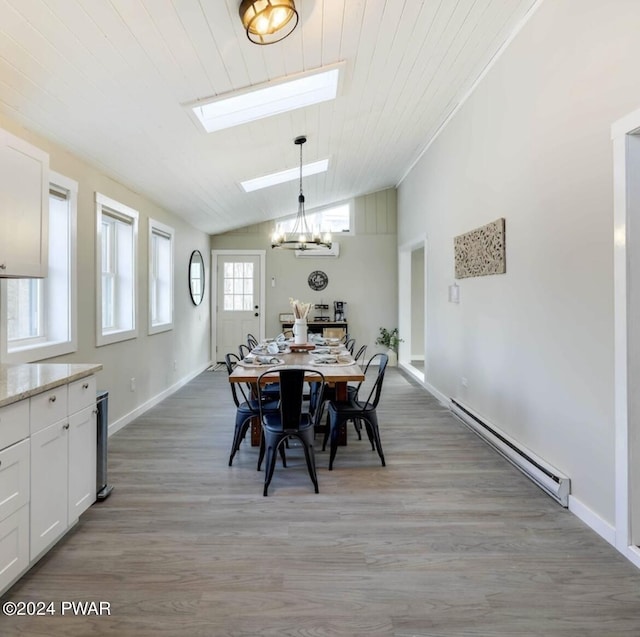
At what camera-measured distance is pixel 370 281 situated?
7352mm

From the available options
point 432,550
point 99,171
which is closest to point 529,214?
point 432,550

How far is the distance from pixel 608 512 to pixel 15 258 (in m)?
3.40

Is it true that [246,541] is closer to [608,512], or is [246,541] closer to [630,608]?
[630,608]

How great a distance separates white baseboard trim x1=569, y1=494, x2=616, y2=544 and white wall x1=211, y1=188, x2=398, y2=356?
16.8 ft

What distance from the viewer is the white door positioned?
7320 mm

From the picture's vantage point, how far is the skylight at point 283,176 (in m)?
4.91

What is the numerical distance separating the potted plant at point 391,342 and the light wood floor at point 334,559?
4.14 meters

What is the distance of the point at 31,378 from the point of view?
1.92m

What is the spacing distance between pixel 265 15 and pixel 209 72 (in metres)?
0.68

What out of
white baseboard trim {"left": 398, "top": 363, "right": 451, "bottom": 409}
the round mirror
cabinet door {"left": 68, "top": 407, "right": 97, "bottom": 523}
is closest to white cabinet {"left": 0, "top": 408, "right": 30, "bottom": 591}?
cabinet door {"left": 68, "top": 407, "right": 97, "bottom": 523}

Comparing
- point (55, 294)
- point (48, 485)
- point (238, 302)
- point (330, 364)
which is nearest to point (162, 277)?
point (55, 294)

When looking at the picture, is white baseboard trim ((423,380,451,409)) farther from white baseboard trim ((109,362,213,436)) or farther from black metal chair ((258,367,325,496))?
white baseboard trim ((109,362,213,436))

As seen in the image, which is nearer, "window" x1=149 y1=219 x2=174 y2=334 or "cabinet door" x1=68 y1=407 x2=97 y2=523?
"cabinet door" x1=68 y1=407 x2=97 y2=523

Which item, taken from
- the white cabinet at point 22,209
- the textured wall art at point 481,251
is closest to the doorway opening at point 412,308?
the textured wall art at point 481,251
